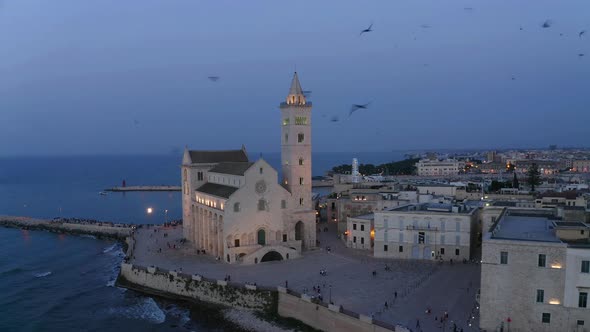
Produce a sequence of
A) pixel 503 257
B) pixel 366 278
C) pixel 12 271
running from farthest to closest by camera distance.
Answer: pixel 12 271 < pixel 366 278 < pixel 503 257

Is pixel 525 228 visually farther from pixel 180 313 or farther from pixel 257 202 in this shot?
pixel 180 313

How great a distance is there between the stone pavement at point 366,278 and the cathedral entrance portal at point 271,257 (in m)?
1.11

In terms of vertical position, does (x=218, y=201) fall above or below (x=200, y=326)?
above

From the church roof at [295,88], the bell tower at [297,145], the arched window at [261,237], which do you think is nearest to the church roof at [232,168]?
the bell tower at [297,145]

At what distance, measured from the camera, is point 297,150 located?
2146 inches

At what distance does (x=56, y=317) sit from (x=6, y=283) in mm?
12888

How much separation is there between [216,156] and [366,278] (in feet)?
89.8

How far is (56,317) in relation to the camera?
128 feet

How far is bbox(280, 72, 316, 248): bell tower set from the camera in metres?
54.1

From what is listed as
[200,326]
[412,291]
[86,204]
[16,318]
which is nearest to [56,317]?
[16,318]

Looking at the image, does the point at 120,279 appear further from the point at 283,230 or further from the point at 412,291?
the point at 412,291

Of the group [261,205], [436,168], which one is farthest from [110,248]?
[436,168]

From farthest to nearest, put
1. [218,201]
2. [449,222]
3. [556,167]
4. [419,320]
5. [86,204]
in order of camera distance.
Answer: [556,167] → [86,204] → [218,201] → [449,222] → [419,320]

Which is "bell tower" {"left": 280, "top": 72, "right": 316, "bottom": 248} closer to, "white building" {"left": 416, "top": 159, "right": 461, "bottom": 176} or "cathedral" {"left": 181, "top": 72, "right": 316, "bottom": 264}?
"cathedral" {"left": 181, "top": 72, "right": 316, "bottom": 264}
